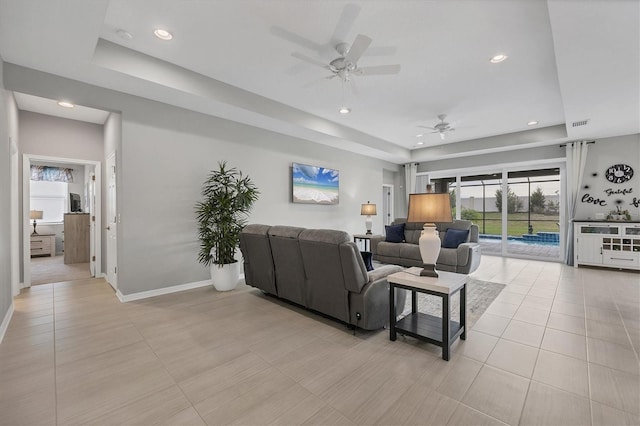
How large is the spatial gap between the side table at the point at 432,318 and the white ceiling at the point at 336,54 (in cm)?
223

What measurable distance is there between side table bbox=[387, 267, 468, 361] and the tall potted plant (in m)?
2.39

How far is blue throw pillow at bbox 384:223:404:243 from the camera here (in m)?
6.10

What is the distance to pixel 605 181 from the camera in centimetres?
580

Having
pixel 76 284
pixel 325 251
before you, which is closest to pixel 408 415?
pixel 325 251

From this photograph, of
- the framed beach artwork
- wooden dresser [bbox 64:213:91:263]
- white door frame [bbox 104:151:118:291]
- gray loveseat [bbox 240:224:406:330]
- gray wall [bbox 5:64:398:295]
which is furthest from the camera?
wooden dresser [bbox 64:213:91:263]

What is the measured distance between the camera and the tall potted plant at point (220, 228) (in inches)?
160

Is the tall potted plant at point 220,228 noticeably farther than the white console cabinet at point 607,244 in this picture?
No

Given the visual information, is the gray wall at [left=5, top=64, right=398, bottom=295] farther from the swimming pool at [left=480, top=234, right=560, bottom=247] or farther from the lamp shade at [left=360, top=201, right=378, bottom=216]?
the swimming pool at [left=480, top=234, right=560, bottom=247]

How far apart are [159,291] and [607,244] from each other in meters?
7.94

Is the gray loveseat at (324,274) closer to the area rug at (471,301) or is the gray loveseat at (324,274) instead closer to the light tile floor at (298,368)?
the light tile floor at (298,368)

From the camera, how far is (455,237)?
532 centimetres

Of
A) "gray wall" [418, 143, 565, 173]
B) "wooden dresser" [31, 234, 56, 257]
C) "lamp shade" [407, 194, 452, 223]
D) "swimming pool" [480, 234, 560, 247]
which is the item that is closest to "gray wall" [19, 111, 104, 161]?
"wooden dresser" [31, 234, 56, 257]

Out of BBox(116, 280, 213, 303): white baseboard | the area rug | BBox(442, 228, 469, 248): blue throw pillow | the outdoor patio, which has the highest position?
BBox(442, 228, 469, 248): blue throw pillow

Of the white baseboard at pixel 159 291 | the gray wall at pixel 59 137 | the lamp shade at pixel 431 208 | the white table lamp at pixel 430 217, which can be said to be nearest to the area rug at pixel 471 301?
the white table lamp at pixel 430 217
